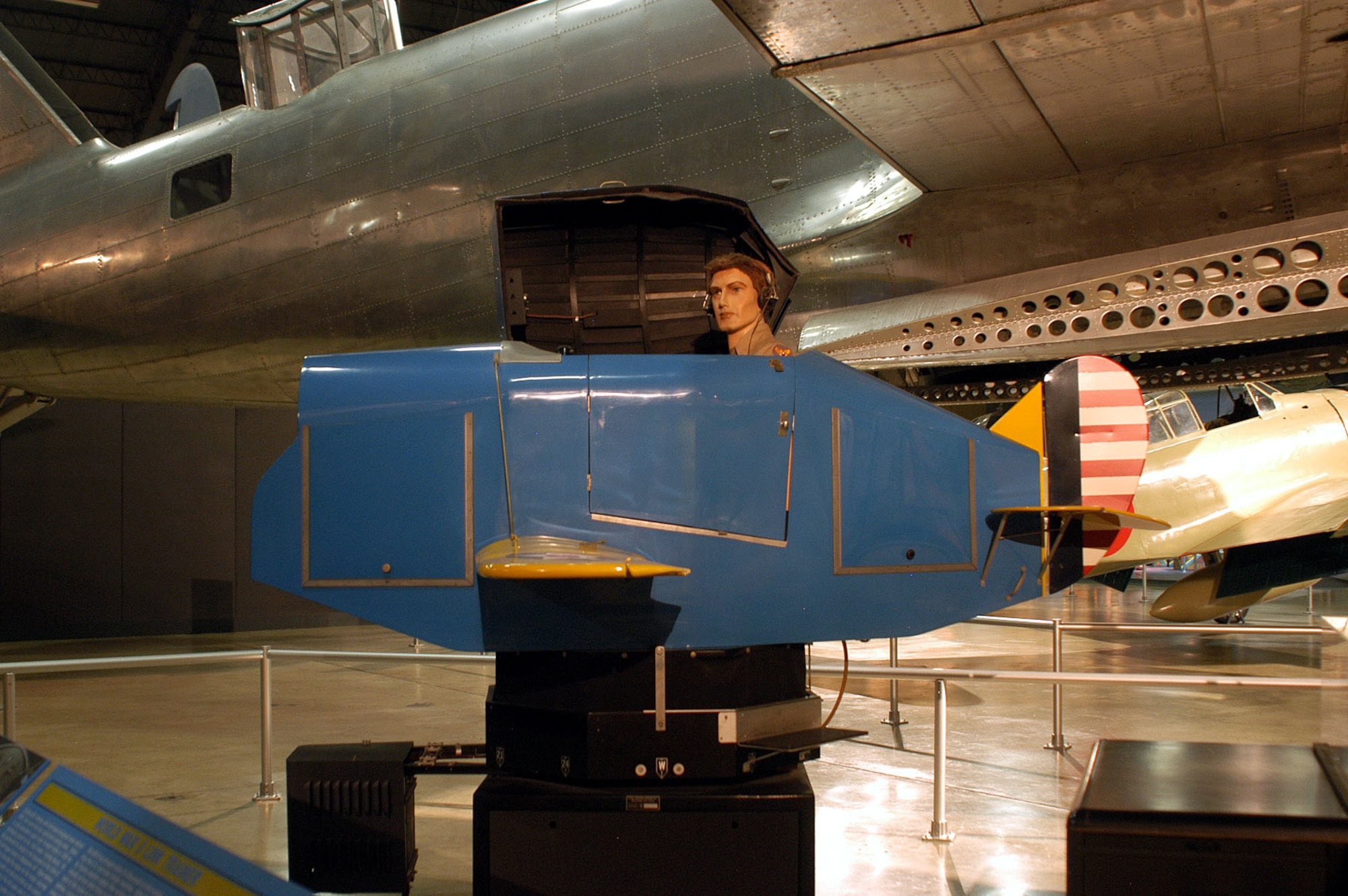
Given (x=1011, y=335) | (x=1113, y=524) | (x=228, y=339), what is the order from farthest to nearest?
(x=228, y=339), (x=1011, y=335), (x=1113, y=524)

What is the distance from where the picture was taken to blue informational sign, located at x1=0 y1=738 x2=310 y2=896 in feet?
6.86

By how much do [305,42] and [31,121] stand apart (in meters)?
3.46

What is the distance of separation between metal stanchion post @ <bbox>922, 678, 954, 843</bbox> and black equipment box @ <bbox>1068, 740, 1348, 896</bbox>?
6.61 ft

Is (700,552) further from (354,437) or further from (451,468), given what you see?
(354,437)

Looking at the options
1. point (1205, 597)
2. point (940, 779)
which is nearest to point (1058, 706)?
point (940, 779)

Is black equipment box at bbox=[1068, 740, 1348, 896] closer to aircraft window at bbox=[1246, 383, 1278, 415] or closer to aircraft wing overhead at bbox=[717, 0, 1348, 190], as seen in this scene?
aircraft wing overhead at bbox=[717, 0, 1348, 190]

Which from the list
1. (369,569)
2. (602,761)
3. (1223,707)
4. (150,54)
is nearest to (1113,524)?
(602,761)

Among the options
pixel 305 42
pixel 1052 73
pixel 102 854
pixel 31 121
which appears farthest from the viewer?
pixel 31 121

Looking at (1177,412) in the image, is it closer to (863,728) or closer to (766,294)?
(863,728)

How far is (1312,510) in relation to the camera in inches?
386

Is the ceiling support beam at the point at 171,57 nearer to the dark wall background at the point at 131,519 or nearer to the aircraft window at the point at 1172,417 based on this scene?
the dark wall background at the point at 131,519

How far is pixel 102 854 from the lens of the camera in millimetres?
2168

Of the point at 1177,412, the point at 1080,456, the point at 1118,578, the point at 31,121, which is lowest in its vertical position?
the point at 1118,578

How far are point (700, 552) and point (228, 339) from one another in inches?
268
